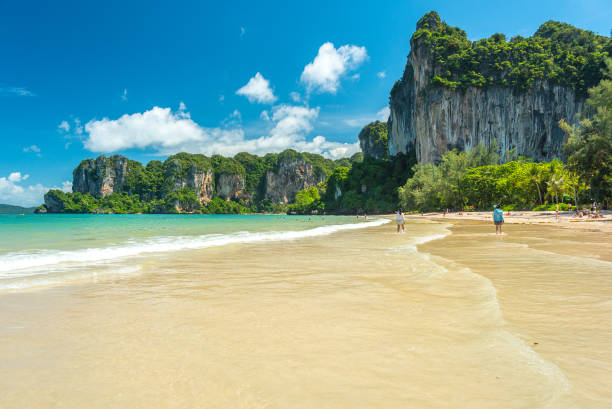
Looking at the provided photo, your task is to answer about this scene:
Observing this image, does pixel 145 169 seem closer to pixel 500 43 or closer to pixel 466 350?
pixel 500 43

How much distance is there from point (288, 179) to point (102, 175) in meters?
100

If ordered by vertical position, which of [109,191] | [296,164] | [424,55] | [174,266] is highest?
[424,55]

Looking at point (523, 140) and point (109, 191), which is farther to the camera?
point (109, 191)

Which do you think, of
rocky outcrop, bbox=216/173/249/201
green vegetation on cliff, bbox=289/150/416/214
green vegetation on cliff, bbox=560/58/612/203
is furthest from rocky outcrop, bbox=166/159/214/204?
green vegetation on cliff, bbox=560/58/612/203

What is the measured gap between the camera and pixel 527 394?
6.36 feet

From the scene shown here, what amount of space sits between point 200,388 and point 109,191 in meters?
202

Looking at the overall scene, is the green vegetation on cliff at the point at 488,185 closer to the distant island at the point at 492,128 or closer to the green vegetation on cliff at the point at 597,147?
the distant island at the point at 492,128

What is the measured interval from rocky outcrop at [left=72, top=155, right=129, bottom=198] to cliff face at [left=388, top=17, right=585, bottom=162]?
16237cm

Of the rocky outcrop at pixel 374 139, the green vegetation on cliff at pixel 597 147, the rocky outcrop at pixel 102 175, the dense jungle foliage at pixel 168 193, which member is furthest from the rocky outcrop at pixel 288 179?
the green vegetation on cliff at pixel 597 147

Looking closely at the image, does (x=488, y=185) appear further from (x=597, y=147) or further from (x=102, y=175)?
(x=102, y=175)

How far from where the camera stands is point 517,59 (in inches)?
2766

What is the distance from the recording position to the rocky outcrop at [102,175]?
174 metres

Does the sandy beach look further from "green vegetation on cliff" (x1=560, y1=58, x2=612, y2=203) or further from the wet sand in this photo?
the wet sand

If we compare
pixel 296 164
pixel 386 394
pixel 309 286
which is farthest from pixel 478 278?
pixel 296 164
